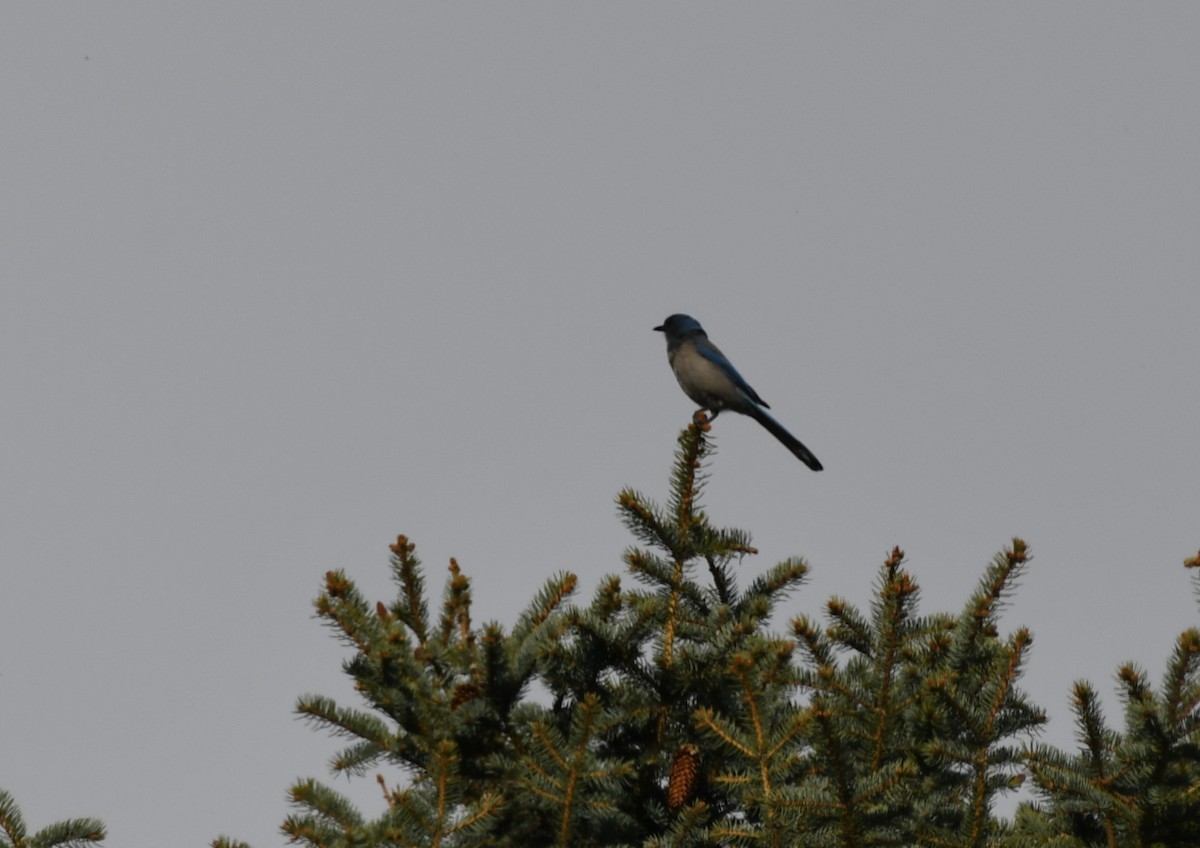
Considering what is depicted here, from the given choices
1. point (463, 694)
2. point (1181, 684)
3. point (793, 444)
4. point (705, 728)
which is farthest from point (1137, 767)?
point (793, 444)

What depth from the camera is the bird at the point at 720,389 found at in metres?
9.30

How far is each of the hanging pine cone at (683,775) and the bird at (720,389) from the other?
210 inches

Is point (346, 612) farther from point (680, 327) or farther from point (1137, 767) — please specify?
point (680, 327)

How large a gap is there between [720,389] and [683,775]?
559 centimetres

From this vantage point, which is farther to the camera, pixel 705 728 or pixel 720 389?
pixel 720 389

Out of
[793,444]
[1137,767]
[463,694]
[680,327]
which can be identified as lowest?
[1137,767]

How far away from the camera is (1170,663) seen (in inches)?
157

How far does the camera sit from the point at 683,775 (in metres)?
4.02

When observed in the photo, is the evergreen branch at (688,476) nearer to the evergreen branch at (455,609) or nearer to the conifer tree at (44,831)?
the evergreen branch at (455,609)

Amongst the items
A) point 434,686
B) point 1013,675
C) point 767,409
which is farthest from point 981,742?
point 767,409

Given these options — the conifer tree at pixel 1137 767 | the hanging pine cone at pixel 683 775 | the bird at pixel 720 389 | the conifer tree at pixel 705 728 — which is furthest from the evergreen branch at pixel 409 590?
the bird at pixel 720 389

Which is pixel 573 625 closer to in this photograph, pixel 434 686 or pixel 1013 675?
pixel 434 686

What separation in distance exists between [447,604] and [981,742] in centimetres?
177

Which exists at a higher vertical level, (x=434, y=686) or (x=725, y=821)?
(x=434, y=686)
